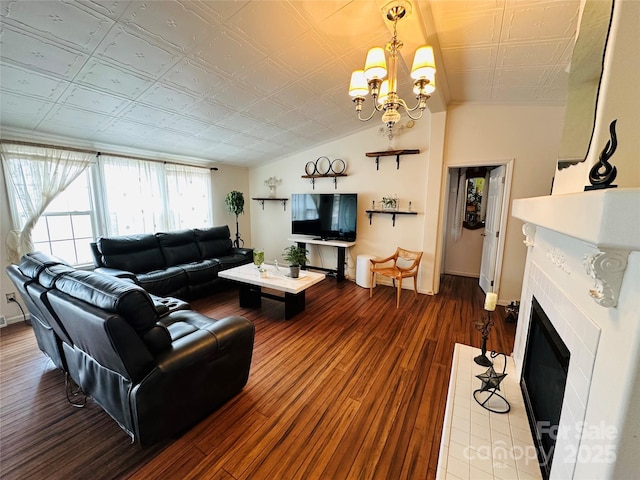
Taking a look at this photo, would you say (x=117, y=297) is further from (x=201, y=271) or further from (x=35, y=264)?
(x=201, y=271)

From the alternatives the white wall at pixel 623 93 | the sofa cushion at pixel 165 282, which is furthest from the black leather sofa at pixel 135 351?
the white wall at pixel 623 93

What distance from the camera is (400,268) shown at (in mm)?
3846

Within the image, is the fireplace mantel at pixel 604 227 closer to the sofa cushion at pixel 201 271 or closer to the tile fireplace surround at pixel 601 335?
the tile fireplace surround at pixel 601 335

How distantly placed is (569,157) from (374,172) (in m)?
3.30

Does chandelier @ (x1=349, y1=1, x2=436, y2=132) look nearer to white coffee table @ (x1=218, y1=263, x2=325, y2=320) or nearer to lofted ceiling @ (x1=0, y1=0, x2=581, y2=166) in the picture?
lofted ceiling @ (x1=0, y1=0, x2=581, y2=166)

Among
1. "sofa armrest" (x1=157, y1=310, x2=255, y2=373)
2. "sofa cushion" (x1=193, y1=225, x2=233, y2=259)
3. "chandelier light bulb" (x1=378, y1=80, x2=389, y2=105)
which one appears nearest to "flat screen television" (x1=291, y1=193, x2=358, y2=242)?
"sofa cushion" (x1=193, y1=225, x2=233, y2=259)

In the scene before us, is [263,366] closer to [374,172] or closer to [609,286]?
[609,286]

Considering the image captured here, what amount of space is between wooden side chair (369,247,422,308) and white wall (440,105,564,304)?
1.19 m

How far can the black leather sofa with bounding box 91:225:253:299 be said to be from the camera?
335 centimetres

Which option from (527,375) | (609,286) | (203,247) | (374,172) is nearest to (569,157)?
(609,286)

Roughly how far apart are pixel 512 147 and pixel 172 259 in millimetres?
5117

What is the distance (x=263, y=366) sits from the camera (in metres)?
2.27

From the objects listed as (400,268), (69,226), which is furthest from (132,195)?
(400,268)

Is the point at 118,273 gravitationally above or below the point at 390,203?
below
